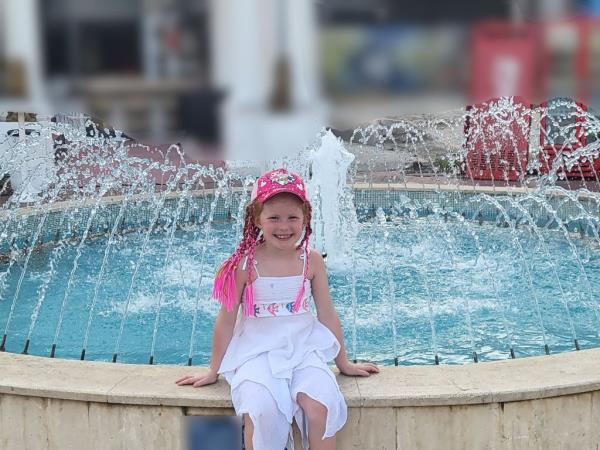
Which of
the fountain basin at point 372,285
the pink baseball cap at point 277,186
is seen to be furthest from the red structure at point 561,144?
the pink baseball cap at point 277,186

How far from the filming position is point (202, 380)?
8.66 ft

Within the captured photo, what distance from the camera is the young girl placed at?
241cm

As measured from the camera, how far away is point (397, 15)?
2.92 ft

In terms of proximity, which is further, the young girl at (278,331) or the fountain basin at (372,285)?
the fountain basin at (372,285)

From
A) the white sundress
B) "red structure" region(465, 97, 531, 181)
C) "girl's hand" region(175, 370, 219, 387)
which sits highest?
the white sundress

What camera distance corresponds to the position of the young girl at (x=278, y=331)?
2.41m

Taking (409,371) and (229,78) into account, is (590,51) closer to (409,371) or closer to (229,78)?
(229,78)

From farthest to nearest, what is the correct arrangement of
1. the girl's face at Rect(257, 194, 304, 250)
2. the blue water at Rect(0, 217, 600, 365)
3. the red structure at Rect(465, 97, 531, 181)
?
1. the red structure at Rect(465, 97, 531, 181)
2. the blue water at Rect(0, 217, 600, 365)
3. the girl's face at Rect(257, 194, 304, 250)

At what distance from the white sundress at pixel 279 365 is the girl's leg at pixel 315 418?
0.01m

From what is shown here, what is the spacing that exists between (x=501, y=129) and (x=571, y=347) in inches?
310

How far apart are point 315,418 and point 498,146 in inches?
381

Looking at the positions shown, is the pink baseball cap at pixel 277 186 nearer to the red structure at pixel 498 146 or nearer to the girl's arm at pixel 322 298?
the girl's arm at pixel 322 298

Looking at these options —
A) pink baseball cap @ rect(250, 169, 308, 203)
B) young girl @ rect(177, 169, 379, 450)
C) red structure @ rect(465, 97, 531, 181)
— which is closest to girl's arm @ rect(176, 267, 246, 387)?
young girl @ rect(177, 169, 379, 450)

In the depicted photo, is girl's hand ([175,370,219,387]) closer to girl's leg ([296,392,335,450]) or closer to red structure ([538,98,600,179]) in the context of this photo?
girl's leg ([296,392,335,450])
